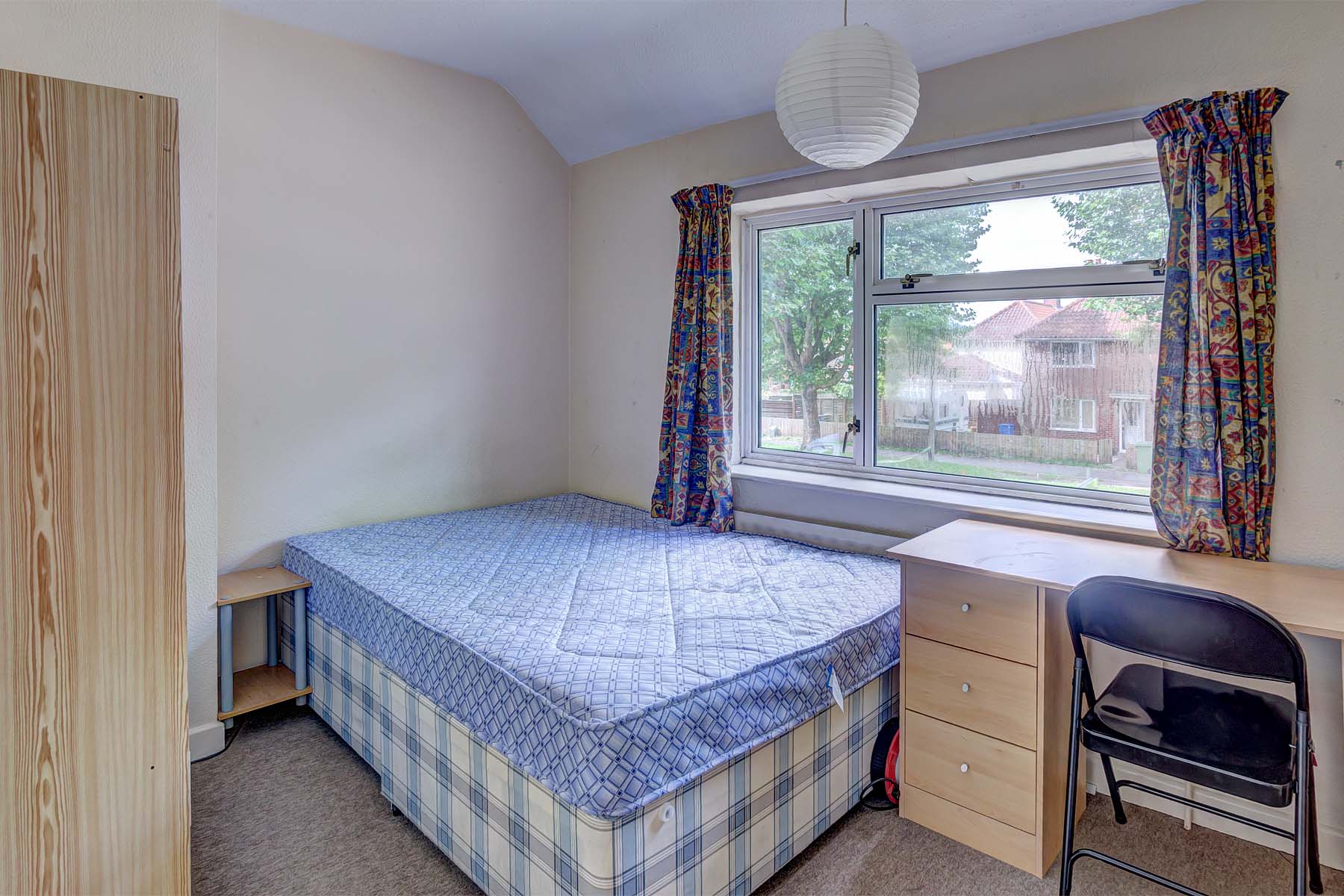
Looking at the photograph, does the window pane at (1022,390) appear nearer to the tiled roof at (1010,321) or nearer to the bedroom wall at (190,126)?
the tiled roof at (1010,321)

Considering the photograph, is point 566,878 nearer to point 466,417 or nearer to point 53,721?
point 53,721

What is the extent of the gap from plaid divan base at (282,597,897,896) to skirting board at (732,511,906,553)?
59cm

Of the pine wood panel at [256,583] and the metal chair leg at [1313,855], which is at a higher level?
the pine wood panel at [256,583]

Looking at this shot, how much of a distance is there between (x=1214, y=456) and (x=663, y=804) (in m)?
1.77

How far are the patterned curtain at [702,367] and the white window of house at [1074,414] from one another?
1.28 m

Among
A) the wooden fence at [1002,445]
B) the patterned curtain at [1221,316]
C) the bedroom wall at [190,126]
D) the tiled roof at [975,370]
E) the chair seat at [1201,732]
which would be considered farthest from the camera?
the tiled roof at [975,370]

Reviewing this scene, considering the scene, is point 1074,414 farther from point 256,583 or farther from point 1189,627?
point 256,583

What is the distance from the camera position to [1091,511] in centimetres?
239

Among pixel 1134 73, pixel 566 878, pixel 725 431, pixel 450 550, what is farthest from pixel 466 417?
pixel 1134 73

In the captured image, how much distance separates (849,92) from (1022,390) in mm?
1430

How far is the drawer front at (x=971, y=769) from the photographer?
6.05 feet

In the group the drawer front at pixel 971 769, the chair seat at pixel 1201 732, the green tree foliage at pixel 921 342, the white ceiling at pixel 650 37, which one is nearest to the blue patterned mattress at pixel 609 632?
the drawer front at pixel 971 769

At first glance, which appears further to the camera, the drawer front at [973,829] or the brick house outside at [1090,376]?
the brick house outside at [1090,376]

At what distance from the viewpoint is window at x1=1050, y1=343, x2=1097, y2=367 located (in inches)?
95.8
